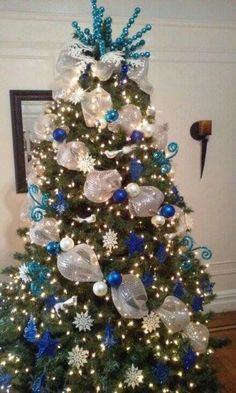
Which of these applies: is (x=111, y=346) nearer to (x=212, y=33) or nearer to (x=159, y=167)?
(x=159, y=167)

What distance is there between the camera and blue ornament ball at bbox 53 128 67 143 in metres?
1.35

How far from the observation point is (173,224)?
1.42m

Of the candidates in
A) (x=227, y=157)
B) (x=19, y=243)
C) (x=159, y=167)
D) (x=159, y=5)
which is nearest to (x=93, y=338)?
(x=159, y=167)

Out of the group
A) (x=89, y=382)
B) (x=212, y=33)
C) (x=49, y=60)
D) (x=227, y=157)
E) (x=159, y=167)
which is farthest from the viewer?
(x=227, y=157)

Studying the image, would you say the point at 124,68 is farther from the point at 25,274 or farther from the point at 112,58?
the point at 25,274

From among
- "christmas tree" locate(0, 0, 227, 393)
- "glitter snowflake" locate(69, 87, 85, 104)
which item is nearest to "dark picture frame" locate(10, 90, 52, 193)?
"christmas tree" locate(0, 0, 227, 393)

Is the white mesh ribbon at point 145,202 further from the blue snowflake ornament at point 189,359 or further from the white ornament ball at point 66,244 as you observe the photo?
the blue snowflake ornament at point 189,359

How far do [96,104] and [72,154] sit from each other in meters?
0.23

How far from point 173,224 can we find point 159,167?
0.26 meters

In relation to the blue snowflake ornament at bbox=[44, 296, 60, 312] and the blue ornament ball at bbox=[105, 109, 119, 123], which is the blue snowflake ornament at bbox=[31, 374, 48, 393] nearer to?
the blue snowflake ornament at bbox=[44, 296, 60, 312]

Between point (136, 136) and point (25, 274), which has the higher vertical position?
point (136, 136)

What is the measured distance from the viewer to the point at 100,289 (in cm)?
123

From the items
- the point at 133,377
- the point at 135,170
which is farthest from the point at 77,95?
the point at 133,377

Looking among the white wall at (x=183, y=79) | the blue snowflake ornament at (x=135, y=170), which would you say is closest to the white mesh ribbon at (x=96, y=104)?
the blue snowflake ornament at (x=135, y=170)
